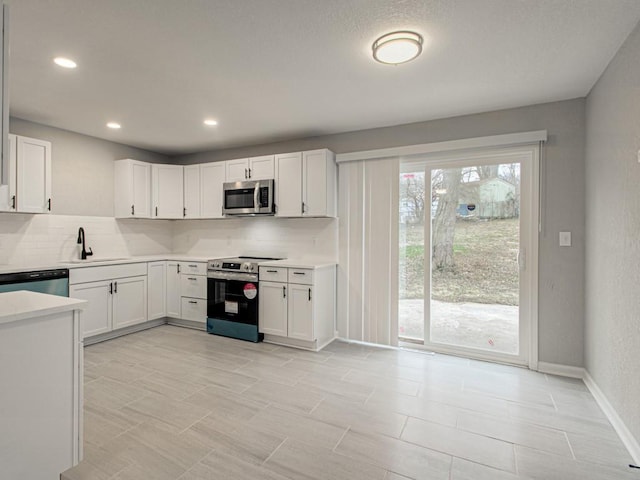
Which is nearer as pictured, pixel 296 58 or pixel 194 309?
pixel 296 58

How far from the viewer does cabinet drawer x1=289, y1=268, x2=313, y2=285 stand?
12.0 ft

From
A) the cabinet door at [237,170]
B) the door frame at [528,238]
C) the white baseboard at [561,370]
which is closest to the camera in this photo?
the white baseboard at [561,370]

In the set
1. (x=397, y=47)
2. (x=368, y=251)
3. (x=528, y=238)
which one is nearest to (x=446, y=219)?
(x=528, y=238)

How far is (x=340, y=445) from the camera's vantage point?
6.61ft

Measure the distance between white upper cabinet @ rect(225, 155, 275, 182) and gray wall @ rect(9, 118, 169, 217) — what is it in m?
1.65

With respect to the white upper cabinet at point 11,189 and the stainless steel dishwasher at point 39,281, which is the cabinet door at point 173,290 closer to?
the stainless steel dishwasher at point 39,281

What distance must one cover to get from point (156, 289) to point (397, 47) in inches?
161

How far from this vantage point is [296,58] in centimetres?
237

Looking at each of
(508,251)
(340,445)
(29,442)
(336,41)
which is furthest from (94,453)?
(508,251)

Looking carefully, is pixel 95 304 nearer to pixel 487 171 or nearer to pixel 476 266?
pixel 476 266

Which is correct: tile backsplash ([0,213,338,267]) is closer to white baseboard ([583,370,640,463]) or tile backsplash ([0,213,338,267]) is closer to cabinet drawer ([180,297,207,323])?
cabinet drawer ([180,297,207,323])

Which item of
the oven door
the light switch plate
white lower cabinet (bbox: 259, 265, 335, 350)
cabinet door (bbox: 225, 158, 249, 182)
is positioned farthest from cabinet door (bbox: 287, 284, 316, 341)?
the light switch plate

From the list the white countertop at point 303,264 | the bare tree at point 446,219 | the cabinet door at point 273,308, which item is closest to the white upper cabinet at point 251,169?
the white countertop at point 303,264

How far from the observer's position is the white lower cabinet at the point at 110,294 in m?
3.67
